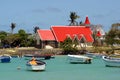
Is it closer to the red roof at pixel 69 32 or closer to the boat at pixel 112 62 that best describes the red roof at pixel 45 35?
the red roof at pixel 69 32

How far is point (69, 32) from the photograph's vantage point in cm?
11362

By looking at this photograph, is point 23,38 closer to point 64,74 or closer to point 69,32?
point 69,32

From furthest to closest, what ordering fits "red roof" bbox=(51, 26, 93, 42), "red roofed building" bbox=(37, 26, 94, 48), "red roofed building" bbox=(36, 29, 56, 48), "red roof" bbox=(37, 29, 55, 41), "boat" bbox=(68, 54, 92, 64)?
"red roof" bbox=(51, 26, 93, 42)
"red roofed building" bbox=(37, 26, 94, 48)
"red roof" bbox=(37, 29, 55, 41)
"red roofed building" bbox=(36, 29, 56, 48)
"boat" bbox=(68, 54, 92, 64)

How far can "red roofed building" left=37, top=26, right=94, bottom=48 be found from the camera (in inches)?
4350

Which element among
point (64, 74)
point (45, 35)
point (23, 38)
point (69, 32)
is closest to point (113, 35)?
point (69, 32)

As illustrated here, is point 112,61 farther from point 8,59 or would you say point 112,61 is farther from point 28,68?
point 8,59

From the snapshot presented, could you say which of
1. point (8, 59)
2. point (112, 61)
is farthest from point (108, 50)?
point (112, 61)

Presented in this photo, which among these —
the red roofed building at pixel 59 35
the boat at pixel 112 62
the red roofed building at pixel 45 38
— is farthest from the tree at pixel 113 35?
the boat at pixel 112 62

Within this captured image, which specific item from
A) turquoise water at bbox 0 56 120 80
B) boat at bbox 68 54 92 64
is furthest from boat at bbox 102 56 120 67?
boat at bbox 68 54 92 64

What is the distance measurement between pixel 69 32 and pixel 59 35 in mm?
3530

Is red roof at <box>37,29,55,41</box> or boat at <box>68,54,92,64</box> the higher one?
red roof at <box>37,29,55,41</box>

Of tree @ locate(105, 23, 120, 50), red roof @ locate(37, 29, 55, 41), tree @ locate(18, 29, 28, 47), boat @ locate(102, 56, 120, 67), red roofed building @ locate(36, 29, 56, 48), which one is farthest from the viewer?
tree @ locate(18, 29, 28, 47)

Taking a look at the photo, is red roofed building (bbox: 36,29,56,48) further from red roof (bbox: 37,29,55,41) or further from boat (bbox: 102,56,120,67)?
boat (bbox: 102,56,120,67)

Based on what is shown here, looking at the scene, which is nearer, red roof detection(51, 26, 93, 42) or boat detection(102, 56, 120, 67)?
boat detection(102, 56, 120, 67)
